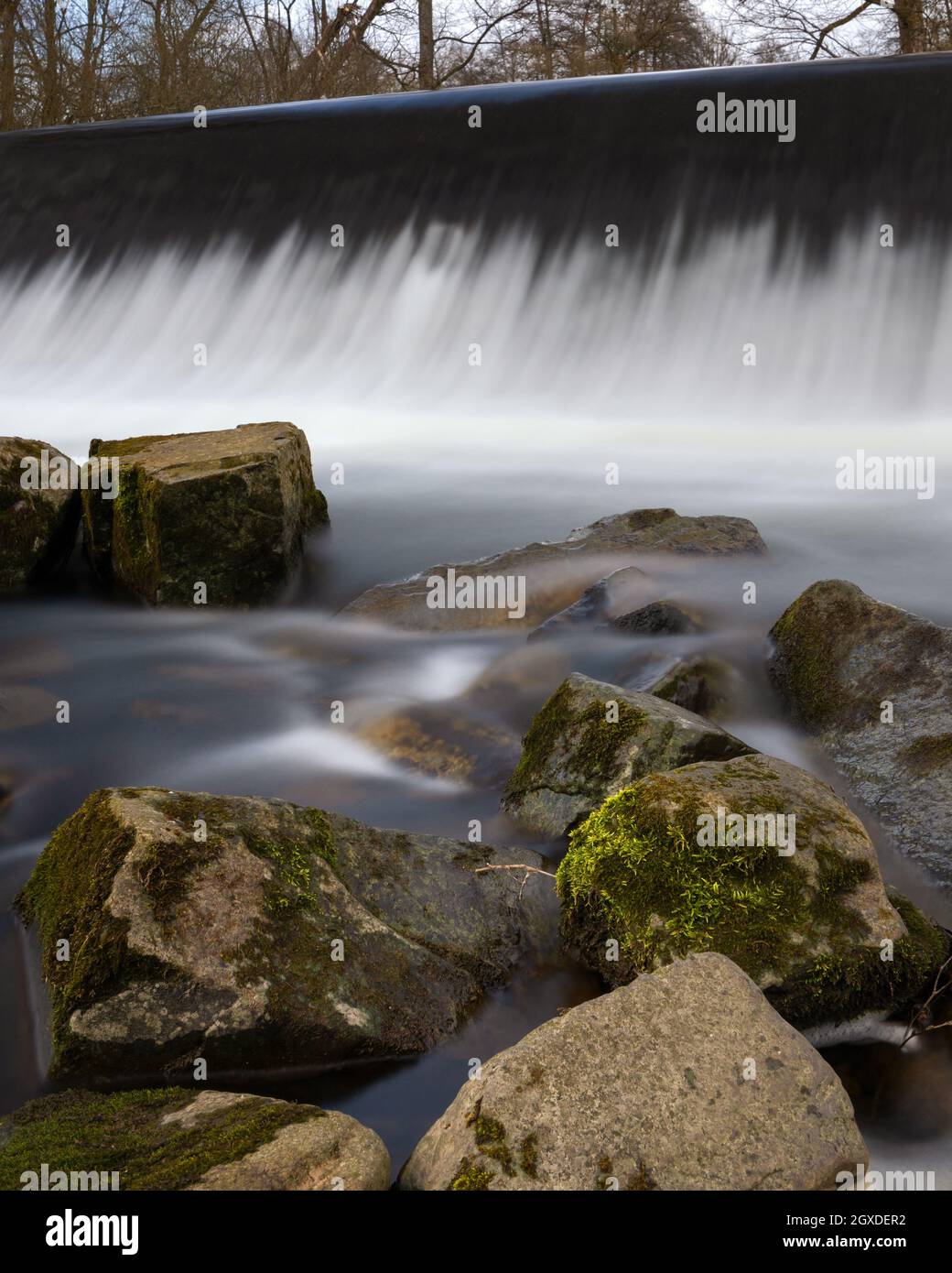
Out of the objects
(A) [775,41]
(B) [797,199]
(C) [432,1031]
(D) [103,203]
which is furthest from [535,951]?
(A) [775,41]

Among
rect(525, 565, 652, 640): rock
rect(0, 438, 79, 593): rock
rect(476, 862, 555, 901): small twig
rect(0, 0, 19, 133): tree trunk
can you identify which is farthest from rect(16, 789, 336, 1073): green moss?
rect(0, 0, 19, 133): tree trunk

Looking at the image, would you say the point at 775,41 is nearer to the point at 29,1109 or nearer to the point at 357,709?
the point at 357,709

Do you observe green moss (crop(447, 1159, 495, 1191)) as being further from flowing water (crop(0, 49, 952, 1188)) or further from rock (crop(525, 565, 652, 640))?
rock (crop(525, 565, 652, 640))

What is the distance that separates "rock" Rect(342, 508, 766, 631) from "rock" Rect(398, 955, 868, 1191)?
2758 mm

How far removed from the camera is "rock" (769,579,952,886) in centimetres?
317

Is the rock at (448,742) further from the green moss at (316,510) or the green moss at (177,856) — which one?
the green moss at (316,510)

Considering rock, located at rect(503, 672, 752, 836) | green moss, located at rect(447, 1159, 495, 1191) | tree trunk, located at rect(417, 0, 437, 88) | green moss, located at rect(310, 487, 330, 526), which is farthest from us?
tree trunk, located at rect(417, 0, 437, 88)

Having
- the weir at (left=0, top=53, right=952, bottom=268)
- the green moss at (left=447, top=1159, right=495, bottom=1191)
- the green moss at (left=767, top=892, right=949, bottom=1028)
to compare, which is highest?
the weir at (left=0, top=53, right=952, bottom=268)

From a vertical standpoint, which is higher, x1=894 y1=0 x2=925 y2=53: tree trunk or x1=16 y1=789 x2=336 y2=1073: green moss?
x1=894 y1=0 x2=925 y2=53: tree trunk

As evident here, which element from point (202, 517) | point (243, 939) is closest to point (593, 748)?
point (243, 939)

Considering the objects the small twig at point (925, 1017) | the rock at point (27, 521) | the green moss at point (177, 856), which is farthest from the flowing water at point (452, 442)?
the green moss at point (177, 856)

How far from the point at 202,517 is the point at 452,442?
3.49 m

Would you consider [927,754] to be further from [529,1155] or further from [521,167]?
[521,167]

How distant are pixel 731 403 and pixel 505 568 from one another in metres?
3.64
